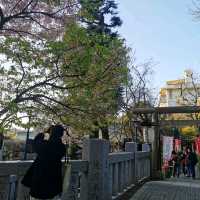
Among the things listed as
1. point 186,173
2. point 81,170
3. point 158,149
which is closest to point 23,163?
point 81,170

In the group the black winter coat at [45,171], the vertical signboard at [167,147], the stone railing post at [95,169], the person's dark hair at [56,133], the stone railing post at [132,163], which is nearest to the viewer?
the black winter coat at [45,171]

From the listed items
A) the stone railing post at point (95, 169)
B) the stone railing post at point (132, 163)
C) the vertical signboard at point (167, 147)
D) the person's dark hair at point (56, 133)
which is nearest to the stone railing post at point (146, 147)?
the vertical signboard at point (167, 147)

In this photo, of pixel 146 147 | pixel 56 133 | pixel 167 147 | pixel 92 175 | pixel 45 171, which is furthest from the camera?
pixel 167 147

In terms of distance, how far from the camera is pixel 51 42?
940 cm

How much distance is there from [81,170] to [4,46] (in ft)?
12.6

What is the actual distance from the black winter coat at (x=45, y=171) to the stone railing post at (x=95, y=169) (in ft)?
7.68

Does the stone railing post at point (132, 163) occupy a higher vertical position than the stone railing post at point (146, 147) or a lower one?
lower

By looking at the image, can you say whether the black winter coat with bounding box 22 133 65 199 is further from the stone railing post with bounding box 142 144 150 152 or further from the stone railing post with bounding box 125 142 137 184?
the stone railing post with bounding box 142 144 150 152

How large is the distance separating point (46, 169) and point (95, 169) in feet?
9.17

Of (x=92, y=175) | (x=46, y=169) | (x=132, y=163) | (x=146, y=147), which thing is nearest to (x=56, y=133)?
(x=46, y=169)

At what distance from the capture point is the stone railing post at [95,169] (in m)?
7.37

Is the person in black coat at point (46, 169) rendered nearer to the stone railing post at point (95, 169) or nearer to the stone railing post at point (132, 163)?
the stone railing post at point (95, 169)

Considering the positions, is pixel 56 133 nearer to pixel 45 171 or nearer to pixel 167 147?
pixel 45 171

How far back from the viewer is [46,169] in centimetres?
479
